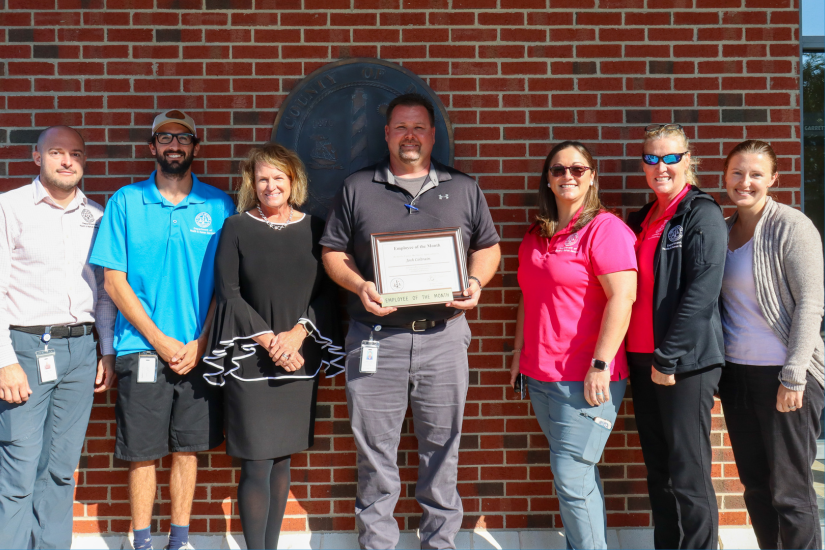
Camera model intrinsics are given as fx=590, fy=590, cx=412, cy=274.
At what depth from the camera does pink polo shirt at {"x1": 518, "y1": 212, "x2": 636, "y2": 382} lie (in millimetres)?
2838

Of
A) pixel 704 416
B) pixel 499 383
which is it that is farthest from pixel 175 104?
pixel 704 416

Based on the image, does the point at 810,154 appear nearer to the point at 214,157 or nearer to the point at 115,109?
the point at 214,157

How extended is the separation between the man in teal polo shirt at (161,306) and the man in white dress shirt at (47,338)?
0.18 metres

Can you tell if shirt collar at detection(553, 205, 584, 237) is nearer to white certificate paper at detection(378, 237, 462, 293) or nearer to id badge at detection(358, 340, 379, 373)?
white certificate paper at detection(378, 237, 462, 293)

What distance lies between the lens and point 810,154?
4898 millimetres

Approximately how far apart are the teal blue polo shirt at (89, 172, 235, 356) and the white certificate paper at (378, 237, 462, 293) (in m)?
1.02

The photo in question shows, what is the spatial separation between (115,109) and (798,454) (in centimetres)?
409

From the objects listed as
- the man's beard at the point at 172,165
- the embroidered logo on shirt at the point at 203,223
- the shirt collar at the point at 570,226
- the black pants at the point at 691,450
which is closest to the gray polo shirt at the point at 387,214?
the shirt collar at the point at 570,226

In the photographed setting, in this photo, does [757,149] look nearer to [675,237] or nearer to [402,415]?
[675,237]

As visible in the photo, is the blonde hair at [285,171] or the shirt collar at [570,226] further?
the blonde hair at [285,171]

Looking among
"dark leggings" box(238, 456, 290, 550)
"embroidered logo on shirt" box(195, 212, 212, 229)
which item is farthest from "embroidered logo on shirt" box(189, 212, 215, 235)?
"dark leggings" box(238, 456, 290, 550)

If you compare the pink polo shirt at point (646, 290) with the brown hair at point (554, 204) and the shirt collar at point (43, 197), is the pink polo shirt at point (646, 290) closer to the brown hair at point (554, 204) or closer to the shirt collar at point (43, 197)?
the brown hair at point (554, 204)

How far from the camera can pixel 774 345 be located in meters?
2.80

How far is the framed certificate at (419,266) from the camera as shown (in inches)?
111
